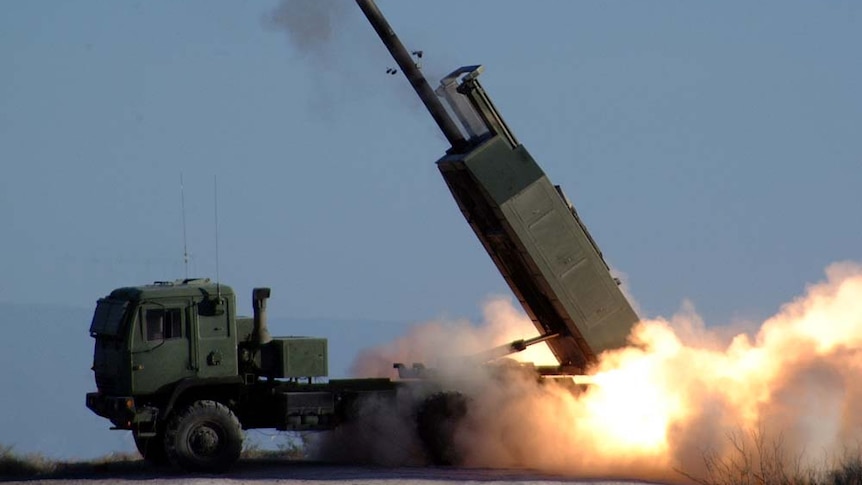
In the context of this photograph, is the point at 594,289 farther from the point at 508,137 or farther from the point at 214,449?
the point at 214,449

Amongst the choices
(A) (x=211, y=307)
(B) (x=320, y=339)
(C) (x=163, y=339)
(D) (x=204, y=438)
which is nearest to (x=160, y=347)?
(C) (x=163, y=339)

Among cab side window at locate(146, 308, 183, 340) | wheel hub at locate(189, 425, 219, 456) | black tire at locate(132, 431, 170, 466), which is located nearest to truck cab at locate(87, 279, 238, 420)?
cab side window at locate(146, 308, 183, 340)

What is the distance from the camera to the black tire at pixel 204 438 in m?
26.2

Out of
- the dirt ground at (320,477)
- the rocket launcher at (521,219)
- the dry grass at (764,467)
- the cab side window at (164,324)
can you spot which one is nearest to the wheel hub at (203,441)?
the dirt ground at (320,477)

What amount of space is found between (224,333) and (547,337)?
4.89 meters

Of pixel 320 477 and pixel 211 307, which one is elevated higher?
Answer: pixel 211 307

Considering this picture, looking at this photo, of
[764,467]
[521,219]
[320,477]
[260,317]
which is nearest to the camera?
[764,467]

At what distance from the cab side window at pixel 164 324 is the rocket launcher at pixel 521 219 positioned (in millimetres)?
4517

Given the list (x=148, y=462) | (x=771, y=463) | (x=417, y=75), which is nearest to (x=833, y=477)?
(x=771, y=463)

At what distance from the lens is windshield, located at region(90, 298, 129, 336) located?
1047 inches

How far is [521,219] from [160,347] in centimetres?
559

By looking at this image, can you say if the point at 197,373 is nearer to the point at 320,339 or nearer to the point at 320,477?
the point at 320,339

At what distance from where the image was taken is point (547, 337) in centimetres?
2767

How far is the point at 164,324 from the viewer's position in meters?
26.6
